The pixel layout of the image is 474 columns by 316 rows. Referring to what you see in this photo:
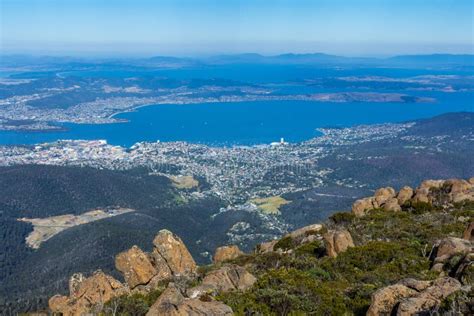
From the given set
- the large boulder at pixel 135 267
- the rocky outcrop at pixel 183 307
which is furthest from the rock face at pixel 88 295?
the rocky outcrop at pixel 183 307

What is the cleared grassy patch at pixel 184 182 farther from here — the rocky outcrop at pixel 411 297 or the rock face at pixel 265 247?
the rocky outcrop at pixel 411 297

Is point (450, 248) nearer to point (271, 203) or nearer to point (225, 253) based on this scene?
point (225, 253)

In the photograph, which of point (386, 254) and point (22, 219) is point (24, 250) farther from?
point (386, 254)

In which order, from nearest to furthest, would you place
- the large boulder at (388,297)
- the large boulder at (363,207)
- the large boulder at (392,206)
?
the large boulder at (388,297) < the large boulder at (392,206) < the large boulder at (363,207)

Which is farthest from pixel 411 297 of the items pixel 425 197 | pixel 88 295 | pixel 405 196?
pixel 405 196

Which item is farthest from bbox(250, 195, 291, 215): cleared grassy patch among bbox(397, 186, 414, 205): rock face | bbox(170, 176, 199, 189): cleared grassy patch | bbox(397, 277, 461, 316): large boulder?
bbox(397, 277, 461, 316): large boulder

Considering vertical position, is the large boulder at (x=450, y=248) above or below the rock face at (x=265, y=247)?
above

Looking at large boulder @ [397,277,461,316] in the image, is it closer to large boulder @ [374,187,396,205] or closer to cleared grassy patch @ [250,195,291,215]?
large boulder @ [374,187,396,205]
